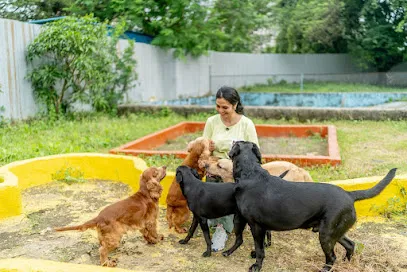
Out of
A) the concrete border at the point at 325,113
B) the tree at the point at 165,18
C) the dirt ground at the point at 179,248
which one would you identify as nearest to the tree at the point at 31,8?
the tree at the point at 165,18

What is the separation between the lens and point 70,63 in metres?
11.6

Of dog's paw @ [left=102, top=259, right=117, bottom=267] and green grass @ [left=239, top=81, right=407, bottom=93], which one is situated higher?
green grass @ [left=239, top=81, right=407, bottom=93]

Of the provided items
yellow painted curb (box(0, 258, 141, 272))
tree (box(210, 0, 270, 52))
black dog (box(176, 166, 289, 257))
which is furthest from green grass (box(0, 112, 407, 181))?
tree (box(210, 0, 270, 52))

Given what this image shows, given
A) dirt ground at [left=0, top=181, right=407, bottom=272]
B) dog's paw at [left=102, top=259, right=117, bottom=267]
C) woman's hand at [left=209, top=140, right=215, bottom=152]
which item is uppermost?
woman's hand at [left=209, top=140, right=215, bottom=152]

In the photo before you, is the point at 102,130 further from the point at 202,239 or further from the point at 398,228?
the point at 398,228

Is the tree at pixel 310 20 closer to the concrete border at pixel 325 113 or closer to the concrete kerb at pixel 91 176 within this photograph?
the concrete border at pixel 325 113

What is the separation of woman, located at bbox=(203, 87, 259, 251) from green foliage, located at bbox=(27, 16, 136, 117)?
276 inches

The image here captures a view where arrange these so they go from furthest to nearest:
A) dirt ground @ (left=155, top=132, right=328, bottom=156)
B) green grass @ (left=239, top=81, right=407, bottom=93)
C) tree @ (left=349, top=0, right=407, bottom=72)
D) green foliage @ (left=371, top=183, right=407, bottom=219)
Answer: tree @ (left=349, top=0, right=407, bottom=72) < green grass @ (left=239, top=81, right=407, bottom=93) < dirt ground @ (left=155, top=132, right=328, bottom=156) < green foliage @ (left=371, top=183, right=407, bottom=219)

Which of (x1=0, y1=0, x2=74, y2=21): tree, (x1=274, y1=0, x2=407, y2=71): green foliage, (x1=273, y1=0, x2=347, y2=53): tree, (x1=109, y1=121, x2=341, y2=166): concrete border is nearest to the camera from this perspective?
(x1=109, y1=121, x2=341, y2=166): concrete border

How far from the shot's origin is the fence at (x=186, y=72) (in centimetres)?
1053

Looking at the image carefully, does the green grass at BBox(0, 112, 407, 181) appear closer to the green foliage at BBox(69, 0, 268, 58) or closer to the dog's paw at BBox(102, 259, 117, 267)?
the dog's paw at BBox(102, 259, 117, 267)

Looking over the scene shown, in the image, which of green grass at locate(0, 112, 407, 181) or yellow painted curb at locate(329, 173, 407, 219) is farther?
green grass at locate(0, 112, 407, 181)

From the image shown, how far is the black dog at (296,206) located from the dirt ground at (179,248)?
26 centimetres

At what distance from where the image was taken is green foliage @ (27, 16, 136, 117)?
36.1 feet
